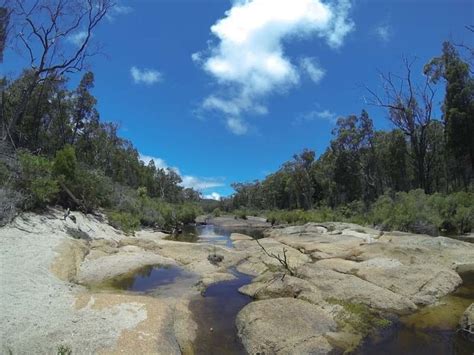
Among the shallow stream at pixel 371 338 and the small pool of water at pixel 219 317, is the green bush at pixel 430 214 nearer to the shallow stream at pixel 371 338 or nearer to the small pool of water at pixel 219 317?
the shallow stream at pixel 371 338

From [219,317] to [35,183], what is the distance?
45.0 ft

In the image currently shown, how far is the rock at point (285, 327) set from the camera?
9273mm

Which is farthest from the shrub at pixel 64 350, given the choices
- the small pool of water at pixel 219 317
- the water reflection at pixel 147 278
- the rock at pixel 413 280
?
the rock at pixel 413 280

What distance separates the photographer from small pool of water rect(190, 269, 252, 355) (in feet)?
32.4

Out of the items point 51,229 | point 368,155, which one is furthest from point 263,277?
point 368,155

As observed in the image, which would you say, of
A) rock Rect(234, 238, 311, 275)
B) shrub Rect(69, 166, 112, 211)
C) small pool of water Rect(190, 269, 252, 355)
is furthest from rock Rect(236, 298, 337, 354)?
shrub Rect(69, 166, 112, 211)

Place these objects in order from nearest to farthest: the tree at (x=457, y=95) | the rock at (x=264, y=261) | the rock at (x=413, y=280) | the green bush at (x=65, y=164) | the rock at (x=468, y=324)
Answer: the rock at (x=468, y=324) → the rock at (x=413, y=280) → the rock at (x=264, y=261) → the green bush at (x=65, y=164) → the tree at (x=457, y=95)

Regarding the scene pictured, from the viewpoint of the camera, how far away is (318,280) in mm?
14219

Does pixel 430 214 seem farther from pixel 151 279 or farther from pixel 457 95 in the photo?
pixel 151 279

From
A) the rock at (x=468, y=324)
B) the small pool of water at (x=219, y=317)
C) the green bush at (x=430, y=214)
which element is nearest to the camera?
the small pool of water at (x=219, y=317)

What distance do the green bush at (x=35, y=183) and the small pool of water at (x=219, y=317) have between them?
1121cm

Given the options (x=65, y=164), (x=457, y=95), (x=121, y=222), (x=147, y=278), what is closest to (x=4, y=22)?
(x=65, y=164)

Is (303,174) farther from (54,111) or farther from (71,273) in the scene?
(71,273)

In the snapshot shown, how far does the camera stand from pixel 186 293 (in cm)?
1426
